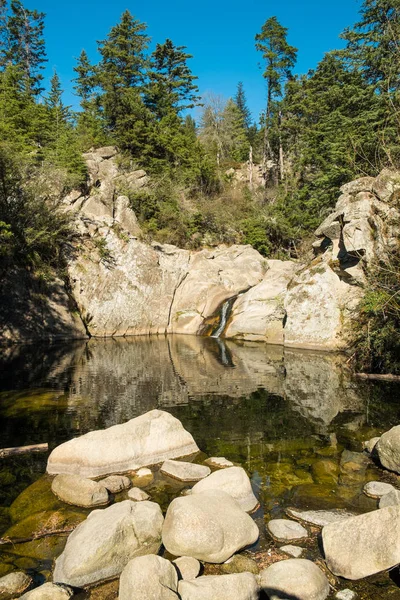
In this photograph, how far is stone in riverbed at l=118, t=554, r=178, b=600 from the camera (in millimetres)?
4023

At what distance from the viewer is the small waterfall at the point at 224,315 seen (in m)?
26.2

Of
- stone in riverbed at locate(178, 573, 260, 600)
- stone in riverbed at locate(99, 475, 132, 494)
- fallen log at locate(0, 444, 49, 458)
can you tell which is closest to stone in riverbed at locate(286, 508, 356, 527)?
stone in riverbed at locate(178, 573, 260, 600)

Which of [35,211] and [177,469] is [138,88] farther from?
[177,469]

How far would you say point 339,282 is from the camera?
21.9 metres

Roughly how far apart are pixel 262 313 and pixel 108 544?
2046cm

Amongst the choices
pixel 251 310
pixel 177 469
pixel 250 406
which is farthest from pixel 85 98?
pixel 177 469

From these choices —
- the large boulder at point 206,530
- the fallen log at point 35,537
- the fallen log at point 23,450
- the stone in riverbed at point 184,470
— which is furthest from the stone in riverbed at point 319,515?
the fallen log at point 23,450

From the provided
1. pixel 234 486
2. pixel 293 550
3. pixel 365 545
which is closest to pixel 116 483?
pixel 234 486

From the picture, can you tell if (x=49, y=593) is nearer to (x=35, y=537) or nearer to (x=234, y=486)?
(x=35, y=537)

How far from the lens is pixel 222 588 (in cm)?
414

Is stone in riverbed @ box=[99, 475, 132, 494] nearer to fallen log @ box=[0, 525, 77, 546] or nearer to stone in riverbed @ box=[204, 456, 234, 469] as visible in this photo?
fallen log @ box=[0, 525, 77, 546]

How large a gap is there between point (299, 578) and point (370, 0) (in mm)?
29604

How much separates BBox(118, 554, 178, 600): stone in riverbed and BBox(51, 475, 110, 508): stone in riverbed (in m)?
2.22

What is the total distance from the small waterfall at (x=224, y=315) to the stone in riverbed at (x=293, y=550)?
20.9 meters
